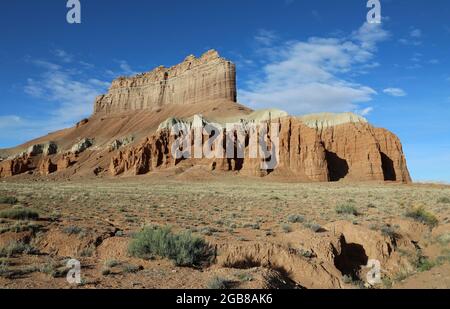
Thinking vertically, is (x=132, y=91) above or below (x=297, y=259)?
above

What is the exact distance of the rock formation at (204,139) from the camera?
80.6 meters

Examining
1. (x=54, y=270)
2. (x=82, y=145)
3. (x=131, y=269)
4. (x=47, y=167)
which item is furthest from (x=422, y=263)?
(x=82, y=145)

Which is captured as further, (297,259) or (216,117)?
(216,117)

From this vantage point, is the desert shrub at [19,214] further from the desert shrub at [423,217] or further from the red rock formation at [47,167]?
the red rock formation at [47,167]

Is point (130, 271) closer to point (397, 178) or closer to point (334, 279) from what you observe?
point (334, 279)

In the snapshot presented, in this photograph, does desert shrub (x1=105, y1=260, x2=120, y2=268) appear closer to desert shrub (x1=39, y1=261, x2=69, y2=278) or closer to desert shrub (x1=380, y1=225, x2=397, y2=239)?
desert shrub (x1=39, y1=261, x2=69, y2=278)

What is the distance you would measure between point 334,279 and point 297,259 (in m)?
1.17

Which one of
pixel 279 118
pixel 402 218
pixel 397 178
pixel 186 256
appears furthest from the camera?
pixel 279 118

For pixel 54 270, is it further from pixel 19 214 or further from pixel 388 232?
pixel 388 232

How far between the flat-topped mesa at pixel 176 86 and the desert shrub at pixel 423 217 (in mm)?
103336

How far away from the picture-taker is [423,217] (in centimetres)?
1942

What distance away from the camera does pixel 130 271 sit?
8789mm

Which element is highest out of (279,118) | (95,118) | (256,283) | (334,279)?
(95,118)
